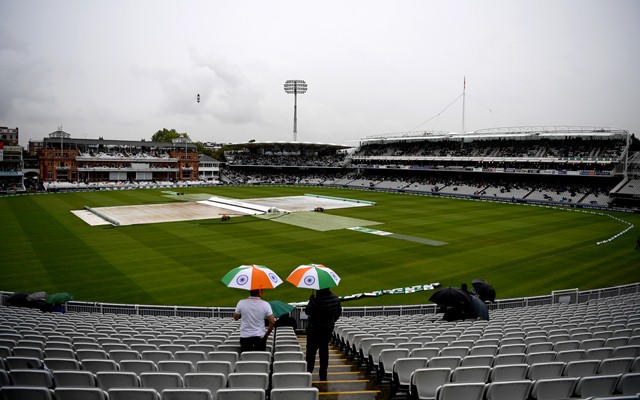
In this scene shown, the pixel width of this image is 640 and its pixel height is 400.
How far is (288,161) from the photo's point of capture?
11269cm

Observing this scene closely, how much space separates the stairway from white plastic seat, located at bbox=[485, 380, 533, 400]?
7.51 feet

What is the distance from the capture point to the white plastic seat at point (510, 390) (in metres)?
5.09

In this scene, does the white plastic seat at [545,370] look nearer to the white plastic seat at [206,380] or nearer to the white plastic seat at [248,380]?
the white plastic seat at [248,380]

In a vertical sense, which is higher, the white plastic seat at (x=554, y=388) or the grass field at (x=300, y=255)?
the white plastic seat at (x=554, y=388)

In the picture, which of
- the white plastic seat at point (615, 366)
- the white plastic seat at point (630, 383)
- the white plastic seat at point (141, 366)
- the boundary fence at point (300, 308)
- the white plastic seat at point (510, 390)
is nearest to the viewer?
the white plastic seat at point (630, 383)

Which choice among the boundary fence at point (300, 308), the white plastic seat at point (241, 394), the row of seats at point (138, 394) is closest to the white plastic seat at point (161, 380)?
the row of seats at point (138, 394)

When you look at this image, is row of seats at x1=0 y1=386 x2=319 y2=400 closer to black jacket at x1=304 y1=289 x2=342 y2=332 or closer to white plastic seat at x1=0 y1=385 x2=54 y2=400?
white plastic seat at x1=0 y1=385 x2=54 y2=400

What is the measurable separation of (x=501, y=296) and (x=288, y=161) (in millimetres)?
93768

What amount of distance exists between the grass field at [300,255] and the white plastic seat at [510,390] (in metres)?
15.9

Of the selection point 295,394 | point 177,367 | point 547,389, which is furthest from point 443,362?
point 177,367

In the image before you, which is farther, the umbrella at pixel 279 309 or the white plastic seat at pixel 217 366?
the umbrella at pixel 279 309

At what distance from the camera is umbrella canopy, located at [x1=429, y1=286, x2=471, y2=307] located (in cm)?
1188

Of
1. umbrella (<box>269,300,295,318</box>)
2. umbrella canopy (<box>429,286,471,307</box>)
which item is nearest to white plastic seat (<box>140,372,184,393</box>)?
umbrella (<box>269,300,295,318</box>)

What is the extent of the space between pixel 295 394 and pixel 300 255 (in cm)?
2532
